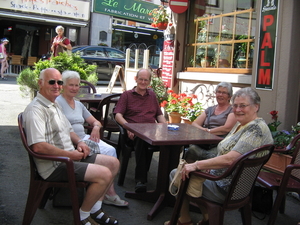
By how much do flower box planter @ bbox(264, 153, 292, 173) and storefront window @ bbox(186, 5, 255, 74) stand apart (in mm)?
2165

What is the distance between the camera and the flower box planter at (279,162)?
444cm

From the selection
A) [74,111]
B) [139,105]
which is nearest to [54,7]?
[139,105]

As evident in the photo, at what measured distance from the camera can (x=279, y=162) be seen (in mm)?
4539

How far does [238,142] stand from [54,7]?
59.6ft

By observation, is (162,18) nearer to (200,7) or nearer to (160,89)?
(200,7)

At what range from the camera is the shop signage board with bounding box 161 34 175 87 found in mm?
8217

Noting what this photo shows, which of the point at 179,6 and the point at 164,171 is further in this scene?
the point at 179,6

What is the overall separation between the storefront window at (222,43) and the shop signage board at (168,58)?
35 centimetres

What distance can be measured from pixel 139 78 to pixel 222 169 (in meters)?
2.07

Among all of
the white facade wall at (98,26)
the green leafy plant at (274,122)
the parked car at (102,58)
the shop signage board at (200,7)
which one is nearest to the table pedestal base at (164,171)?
the green leafy plant at (274,122)

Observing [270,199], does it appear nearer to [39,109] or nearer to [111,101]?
[39,109]

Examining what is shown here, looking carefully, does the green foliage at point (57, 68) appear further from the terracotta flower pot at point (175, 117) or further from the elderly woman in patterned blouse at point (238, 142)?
the elderly woman in patterned blouse at point (238, 142)

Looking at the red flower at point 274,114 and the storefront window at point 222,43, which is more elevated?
the storefront window at point 222,43

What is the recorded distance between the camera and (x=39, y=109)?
114 inches
